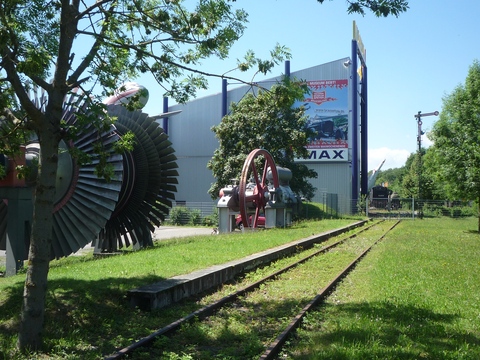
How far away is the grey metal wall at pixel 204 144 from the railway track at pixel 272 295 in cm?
3322

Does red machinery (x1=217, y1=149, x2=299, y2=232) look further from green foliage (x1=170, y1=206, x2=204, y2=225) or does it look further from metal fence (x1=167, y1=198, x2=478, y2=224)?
metal fence (x1=167, y1=198, x2=478, y2=224)

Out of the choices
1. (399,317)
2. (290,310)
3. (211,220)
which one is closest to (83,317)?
(290,310)

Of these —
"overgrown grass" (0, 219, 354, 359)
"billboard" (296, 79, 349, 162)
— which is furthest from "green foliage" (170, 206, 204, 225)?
"overgrown grass" (0, 219, 354, 359)

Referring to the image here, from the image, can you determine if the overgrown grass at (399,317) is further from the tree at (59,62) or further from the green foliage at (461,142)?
the green foliage at (461,142)

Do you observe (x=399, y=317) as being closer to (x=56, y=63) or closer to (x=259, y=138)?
(x=56, y=63)

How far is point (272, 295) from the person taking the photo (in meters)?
10.3

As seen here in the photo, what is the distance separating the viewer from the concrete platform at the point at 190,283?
28.4 feet

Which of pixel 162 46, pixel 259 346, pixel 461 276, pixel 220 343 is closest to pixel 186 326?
pixel 220 343

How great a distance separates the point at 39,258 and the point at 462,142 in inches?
997

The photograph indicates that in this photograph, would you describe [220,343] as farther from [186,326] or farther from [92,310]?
[92,310]

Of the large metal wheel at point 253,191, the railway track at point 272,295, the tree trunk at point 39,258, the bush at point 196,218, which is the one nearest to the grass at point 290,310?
the railway track at point 272,295

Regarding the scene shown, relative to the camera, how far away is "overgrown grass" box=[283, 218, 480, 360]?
6402mm

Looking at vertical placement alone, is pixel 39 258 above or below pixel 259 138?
below

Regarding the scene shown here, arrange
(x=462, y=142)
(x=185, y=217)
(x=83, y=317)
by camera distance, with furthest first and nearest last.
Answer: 1. (x=185, y=217)
2. (x=462, y=142)
3. (x=83, y=317)
